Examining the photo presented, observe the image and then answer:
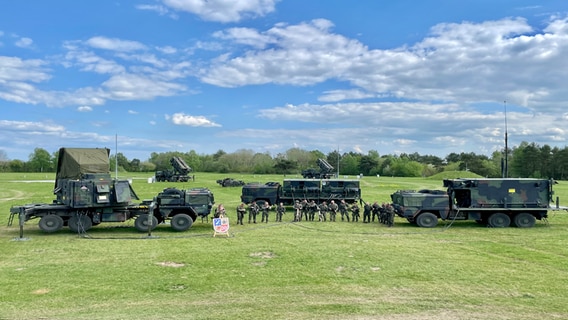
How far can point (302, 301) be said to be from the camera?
10148mm

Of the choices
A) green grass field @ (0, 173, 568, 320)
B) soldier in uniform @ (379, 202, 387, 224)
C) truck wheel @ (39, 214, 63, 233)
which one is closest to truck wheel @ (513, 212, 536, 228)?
green grass field @ (0, 173, 568, 320)

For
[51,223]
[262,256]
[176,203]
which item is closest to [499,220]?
[262,256]

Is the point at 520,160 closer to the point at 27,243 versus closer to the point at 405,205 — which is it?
the point at 405,205

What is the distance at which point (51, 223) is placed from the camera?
Answer: 19.8m

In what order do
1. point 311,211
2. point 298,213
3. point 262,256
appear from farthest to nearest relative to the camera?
point 311,211, point 298,213, point 262,256

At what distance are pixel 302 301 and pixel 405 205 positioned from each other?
45.2 ft

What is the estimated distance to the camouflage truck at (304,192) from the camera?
31688mm

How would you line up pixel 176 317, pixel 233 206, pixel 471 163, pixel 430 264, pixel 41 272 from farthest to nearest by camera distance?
pixel 471 163, pixel 233 206, pixel 430 264, pixel 41 272, pixel 176 317

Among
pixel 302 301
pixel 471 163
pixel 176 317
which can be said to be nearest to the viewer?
pixel 176 317

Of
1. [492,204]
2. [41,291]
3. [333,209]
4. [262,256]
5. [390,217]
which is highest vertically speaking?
[492,204]

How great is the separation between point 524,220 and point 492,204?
170 centimetres

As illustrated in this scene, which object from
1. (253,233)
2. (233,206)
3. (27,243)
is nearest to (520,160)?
(233,206)

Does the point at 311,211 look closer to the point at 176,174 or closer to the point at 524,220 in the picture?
the point at 524,220

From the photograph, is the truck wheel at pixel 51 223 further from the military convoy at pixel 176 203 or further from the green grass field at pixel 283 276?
the green grass field at pixel 283 276
